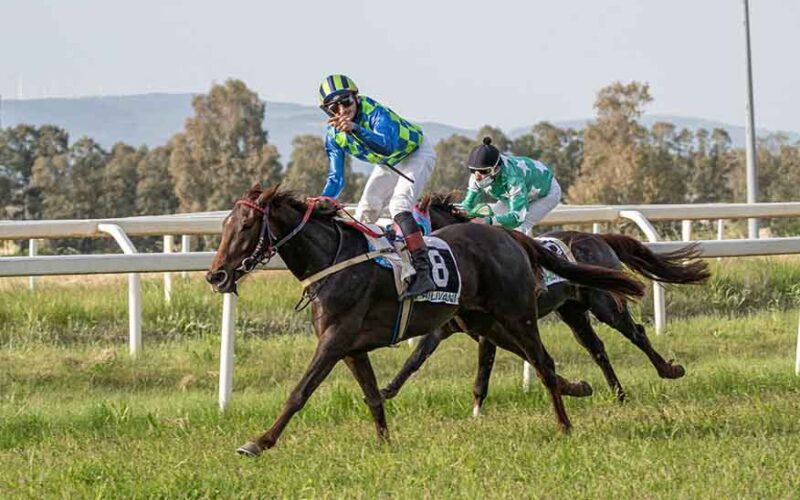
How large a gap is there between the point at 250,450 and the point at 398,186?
74.1 inches

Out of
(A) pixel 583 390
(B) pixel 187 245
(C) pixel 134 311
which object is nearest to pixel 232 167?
(B) pixel 187 245

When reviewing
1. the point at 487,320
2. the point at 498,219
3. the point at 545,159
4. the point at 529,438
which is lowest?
the point at 529,438

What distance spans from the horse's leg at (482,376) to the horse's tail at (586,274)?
0.57m

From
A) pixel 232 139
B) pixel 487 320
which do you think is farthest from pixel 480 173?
pixel 232 139

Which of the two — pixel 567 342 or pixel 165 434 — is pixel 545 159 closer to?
pixel 567 342

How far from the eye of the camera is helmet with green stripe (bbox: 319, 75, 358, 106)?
275 inches

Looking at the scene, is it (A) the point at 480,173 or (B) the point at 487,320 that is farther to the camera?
(A) the point at 480,173

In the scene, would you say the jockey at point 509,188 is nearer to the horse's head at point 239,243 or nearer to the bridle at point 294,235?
the bridle at point 294,235

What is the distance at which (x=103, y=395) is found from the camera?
8398mm

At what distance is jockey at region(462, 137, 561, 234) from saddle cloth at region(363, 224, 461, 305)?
54.1 inches

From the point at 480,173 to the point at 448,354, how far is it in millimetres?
1829

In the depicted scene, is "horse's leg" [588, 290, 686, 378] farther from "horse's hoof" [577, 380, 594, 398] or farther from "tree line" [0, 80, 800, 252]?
"tree line" [0, 80, 800, 252]

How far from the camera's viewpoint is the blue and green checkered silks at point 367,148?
710cm

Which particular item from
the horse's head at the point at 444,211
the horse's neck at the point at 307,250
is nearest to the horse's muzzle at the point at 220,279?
the horse's neck at the point at 307,250
